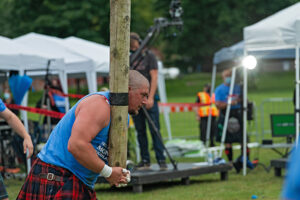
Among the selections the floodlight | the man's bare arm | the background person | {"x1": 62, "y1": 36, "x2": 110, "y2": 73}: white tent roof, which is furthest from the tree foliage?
the man's bare arm

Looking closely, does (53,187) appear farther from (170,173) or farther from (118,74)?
(170,173)

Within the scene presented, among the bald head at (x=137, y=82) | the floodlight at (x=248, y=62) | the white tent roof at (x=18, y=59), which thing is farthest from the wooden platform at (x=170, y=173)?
the bald head at (x=137, y=82)

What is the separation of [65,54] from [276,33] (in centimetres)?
Result: 544

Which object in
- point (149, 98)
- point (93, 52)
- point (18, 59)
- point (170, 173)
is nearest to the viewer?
point (149, 98)

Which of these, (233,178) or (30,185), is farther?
(233,178)

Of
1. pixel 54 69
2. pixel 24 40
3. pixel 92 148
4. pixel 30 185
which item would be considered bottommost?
pixel 30 185

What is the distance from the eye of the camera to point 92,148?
3236 millimetres

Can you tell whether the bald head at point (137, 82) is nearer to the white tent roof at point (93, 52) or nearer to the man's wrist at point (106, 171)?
the man's wrist at point (106, 171)

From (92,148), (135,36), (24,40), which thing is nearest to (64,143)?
(92,148)

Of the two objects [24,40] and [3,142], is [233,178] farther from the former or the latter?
[24,40]

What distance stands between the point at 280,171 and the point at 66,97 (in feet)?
14.2

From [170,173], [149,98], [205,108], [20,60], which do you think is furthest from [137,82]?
[205,108]

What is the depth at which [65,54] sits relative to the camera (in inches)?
509

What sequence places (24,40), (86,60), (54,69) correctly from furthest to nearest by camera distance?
(24,40), (86,60), (54,69)
